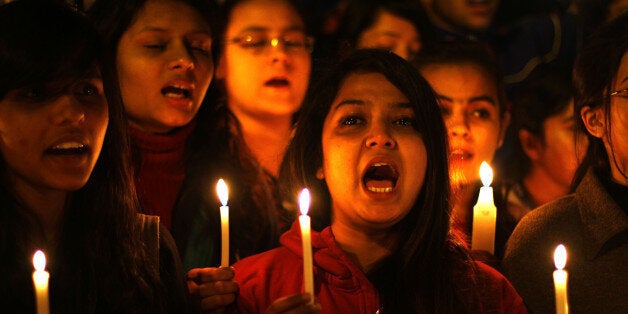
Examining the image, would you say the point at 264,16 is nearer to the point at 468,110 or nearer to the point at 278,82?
the point at 278,82

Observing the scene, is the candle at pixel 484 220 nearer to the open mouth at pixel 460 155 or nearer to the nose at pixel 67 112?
the open mouth at pixel 460 155

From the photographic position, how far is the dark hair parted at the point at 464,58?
382cm

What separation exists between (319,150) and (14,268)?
41.3 inches

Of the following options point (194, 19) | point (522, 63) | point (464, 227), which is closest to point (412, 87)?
point (464, 227)

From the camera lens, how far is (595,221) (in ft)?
9.55

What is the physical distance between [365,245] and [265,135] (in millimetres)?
1286

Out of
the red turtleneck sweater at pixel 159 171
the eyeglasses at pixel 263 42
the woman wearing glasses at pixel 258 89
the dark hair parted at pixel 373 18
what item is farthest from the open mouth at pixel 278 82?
the red turtleneck sweater at pixel 159 171

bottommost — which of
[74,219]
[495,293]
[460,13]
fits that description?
[495,293]

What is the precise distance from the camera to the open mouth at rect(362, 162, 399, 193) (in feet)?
8.96

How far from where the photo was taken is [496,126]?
3.79 metres

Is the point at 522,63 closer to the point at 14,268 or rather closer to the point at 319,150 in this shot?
the point at 319,150

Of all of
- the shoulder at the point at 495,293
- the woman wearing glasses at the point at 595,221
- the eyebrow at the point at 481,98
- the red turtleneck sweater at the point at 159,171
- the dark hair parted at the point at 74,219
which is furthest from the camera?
the eyebrow at the point at 481,98

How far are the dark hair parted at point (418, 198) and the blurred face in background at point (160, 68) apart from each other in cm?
74

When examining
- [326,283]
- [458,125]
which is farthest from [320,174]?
[458,125]
